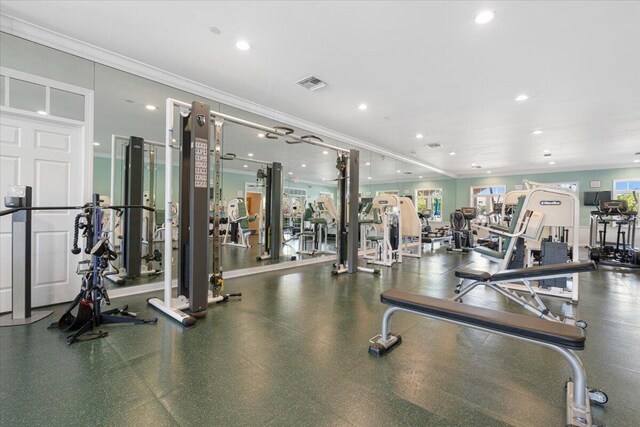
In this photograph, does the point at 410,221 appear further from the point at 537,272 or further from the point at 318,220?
the point at 537,272

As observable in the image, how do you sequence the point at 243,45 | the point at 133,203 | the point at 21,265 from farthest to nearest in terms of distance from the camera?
the point at 133,203
the point at 243,45
the point at 21,265

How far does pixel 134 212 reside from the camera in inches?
160

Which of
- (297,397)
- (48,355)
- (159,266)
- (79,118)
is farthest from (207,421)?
(159,266)

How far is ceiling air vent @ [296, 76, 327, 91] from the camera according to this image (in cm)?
403

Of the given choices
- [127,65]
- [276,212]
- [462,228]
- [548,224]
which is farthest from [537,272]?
[462,228]

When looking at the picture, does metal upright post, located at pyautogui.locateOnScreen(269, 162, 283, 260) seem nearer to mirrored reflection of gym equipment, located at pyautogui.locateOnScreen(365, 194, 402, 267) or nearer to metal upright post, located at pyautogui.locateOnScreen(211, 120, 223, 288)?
mirrored reflection of gym equipment, located at pyautogui.locateOnScreen(365, 194, 402, 267)

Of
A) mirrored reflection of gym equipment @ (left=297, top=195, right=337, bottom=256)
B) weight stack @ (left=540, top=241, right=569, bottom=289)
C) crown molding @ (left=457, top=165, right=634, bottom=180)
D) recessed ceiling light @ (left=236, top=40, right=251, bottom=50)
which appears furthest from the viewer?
crown molding @ (left=457, top=165, right=634, bottom=180)

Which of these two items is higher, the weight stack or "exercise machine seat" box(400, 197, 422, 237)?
"exercise machine seat" box(400, 197, 422, 237)

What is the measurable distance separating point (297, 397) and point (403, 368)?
2.59ft

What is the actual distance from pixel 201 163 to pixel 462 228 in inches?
290

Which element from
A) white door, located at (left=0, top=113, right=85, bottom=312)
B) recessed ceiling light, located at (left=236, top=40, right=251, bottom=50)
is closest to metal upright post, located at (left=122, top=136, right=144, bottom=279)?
white door, located at (left=0, top=113, right=85, bottom=312)

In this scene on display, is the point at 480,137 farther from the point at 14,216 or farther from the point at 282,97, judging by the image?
the point at 14,216

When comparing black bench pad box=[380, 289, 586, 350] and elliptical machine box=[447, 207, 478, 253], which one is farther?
elliptical machine box=[447, 207, 478, 253]

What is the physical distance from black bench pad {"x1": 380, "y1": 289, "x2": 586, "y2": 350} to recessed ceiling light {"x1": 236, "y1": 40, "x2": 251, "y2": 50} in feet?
10.2
